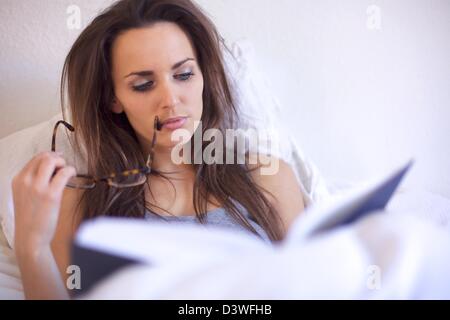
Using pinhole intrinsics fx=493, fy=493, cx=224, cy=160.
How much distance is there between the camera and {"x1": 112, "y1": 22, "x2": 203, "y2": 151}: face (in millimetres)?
785

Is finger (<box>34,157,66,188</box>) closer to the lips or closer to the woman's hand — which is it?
the woman's hand

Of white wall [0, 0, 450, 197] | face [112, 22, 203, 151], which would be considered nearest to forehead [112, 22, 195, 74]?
face [112, 22, 203, 151]

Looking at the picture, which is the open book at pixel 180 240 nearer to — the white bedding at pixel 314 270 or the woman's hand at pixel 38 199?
the white bedding at pixel 314 270

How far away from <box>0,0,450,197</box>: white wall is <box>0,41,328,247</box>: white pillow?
36 millimetres

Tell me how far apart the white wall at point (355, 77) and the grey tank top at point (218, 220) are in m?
0.33

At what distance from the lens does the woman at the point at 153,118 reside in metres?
0.80

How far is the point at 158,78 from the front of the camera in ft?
2.58

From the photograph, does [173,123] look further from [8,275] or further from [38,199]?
[8,275]

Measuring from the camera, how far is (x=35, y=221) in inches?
24.8

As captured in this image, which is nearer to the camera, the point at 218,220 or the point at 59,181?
the point at 59,181

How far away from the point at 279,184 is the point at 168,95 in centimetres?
31

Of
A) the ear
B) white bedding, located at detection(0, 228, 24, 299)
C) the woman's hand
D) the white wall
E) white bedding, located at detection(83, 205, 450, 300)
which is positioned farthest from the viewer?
the white wall

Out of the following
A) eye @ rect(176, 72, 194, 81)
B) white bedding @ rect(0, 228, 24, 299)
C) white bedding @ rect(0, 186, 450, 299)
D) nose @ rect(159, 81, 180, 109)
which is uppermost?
eye @ rect(176, 72, 194, 81)

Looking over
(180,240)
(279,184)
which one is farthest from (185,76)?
→ (180,240)
